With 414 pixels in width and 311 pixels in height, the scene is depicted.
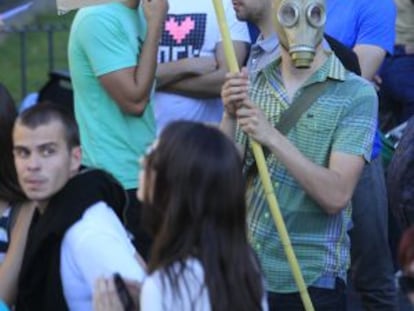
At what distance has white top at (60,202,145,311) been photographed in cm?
379

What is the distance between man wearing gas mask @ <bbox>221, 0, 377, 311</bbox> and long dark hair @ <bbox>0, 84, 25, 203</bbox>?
717mm

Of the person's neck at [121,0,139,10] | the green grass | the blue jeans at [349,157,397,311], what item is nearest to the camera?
the person's neck at [121,0,139,10]

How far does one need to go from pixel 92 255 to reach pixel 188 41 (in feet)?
7.17

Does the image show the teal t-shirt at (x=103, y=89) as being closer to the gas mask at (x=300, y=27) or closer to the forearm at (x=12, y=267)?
the gas mask at (x=300, y=27)

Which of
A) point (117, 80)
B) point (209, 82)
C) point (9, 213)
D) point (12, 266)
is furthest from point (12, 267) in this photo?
point (209, 82)

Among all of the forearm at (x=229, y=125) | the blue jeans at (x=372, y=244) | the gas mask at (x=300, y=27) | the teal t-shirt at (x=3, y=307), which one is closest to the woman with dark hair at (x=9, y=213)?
the teal t-shirt at (x=3, y=307)

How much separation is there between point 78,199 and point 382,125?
3924 mm

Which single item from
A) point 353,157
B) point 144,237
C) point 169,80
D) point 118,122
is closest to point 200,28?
point 169,80

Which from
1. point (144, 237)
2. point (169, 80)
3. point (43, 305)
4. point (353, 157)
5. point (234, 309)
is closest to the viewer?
point (234, 309)

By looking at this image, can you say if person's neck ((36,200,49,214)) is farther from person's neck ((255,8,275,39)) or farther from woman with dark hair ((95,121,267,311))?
person's neck ((255,8,275,39))

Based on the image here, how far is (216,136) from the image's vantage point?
3.58 meters

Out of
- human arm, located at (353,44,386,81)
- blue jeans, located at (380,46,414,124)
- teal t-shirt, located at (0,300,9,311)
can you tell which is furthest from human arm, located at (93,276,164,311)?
blue jeans, located at (380,46,414,124)

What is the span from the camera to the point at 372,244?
6.04 metres

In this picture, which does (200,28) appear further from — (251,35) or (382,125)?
(382,125)
